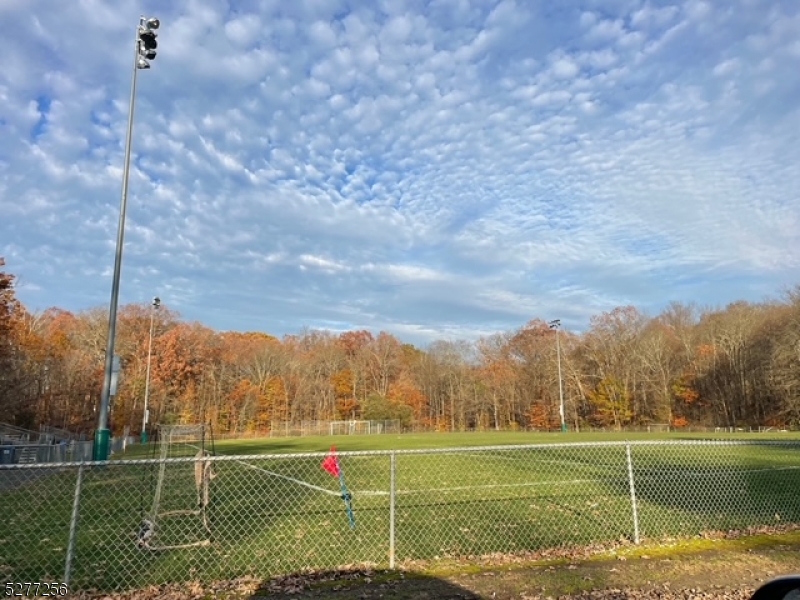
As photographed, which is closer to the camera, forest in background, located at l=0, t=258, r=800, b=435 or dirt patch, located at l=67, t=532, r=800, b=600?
dirt patch, located at l=67, t=532, r=800, b=600

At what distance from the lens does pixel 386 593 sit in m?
5.34

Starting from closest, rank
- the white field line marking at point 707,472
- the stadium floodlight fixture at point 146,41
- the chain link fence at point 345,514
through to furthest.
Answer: the chain link fence at point 345,514 → the white field line marking at point 707,472 → the stadium floodlight fixture at point 146,41

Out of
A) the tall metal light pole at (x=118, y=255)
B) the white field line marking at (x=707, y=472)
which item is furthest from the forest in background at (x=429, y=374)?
the white field line marking at (x=707, y=472)

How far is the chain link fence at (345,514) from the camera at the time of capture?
6746 millimetres

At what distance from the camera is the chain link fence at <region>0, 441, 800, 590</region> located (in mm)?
6746

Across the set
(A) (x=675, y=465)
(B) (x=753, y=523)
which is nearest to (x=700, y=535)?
(B) (x=753, y=523)

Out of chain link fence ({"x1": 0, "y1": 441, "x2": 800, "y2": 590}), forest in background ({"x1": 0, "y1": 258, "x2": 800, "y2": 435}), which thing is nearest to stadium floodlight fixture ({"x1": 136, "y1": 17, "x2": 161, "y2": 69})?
chain link fence ({"x1": 0, "y1": 441, "x2": 800, "y2": 590})

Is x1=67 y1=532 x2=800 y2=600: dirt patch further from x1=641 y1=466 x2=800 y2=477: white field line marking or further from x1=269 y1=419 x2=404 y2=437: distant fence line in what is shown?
x1=269 y1=419 x2=404 y2=437: distant fence line

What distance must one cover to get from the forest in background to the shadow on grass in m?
45.5

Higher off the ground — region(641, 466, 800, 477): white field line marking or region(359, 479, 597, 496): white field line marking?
region(641, 466, 800, 477): white field line marking

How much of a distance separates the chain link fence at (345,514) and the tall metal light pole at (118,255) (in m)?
1.35

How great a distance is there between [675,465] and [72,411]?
2187 inches

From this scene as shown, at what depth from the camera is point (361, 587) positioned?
5.52 meters

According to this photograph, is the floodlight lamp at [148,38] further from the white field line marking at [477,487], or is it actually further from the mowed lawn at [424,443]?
the mowed lawn at [424,443]
